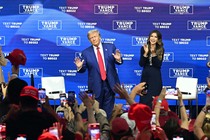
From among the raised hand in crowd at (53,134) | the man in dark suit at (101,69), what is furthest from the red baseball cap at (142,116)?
the man in dark suit at (101,69)

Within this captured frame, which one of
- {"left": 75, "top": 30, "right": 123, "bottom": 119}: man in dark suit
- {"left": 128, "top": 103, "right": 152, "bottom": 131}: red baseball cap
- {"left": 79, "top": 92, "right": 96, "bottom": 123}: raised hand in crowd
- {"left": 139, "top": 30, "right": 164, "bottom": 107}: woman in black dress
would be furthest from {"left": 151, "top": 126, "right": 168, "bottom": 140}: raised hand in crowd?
{"left": 139, "top": 30, "right": 164, "bottom": 107}: woman in black dress

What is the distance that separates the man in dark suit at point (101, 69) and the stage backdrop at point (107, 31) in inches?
95.0

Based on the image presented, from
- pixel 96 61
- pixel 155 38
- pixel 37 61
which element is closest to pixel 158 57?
pixel 155 38

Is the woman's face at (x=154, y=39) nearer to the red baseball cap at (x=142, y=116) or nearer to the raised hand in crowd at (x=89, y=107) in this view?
the raised hand in crowd at (x=89, y=107)

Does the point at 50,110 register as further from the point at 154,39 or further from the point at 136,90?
the point at 154,39

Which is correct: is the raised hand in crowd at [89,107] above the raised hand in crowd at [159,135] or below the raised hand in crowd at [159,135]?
above

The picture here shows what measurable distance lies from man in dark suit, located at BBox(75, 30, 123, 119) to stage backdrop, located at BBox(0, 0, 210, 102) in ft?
7.92

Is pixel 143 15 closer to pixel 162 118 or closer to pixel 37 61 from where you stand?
pixel 37 61

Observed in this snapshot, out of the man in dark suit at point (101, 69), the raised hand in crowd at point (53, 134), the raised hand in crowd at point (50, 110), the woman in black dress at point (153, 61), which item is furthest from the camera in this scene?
the woman in black dress at point (153, 61)

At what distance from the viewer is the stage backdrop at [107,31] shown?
11008 millimetres

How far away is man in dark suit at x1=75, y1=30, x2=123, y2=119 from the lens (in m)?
8.48

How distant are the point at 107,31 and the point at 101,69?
101 inches

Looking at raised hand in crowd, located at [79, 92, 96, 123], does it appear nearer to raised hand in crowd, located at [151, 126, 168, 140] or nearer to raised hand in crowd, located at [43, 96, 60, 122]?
raised hand in crowd, located at [43, 96, 60, 122]

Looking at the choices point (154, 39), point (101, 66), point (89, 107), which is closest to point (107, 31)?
point (154, 39)
